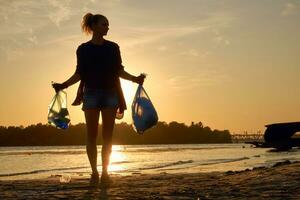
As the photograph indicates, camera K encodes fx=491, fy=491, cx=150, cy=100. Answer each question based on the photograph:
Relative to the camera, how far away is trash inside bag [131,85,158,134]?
7566 mm

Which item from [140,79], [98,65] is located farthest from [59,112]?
[140,79]

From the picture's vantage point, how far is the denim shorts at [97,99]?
6.71 meters

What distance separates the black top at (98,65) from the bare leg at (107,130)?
0.34 m

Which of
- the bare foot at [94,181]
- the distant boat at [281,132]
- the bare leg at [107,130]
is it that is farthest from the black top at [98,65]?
the distant boat at [281,132]

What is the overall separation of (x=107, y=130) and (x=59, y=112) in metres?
1.25

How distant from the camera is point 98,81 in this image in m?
6.77

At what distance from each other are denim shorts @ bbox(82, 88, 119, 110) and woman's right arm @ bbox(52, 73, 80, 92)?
0.29 metres

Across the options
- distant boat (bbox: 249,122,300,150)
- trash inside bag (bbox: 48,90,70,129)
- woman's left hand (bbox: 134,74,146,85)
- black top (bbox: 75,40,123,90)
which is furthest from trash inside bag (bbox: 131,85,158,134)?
distant boat (bbox: 249,122,300,150)

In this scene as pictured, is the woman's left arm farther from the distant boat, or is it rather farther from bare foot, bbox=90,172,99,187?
the distant boat

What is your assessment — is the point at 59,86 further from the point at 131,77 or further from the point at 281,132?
the point at 281,132

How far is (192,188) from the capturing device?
239 inches

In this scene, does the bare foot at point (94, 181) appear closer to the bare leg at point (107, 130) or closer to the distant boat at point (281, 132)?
the bare leg at point (107, 130)

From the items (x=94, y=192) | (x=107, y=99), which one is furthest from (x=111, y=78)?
(x=94, y=192)

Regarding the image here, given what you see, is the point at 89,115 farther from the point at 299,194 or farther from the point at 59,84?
the point at 299,194
